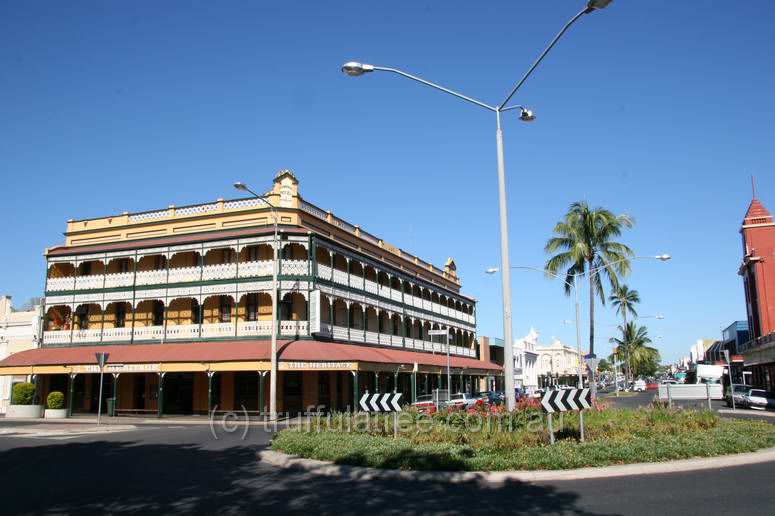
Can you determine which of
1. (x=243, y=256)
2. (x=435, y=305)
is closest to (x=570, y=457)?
(x=243, y=256)

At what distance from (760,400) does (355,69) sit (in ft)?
114

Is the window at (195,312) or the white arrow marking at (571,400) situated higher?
the window at (195,312)

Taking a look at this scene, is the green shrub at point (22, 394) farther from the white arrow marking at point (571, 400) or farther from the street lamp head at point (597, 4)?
the street lamp head at point (597, 4)

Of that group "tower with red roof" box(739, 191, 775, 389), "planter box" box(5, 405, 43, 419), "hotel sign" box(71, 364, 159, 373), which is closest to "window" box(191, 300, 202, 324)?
"hotel sign" box(71, 364, 159, 373)

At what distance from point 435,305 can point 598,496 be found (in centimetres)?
4469

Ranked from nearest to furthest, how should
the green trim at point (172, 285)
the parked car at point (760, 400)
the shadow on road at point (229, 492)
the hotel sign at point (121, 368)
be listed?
the shadow on road at point (229, 492)
the hotel sign at point (121, 368)
the green trim at point (172, 285)
the parked car at point (760, 400)

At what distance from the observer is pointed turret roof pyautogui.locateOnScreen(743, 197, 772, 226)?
190 ft

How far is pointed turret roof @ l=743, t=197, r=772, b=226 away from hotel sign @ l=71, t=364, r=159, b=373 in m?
52.1

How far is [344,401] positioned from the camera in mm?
39375

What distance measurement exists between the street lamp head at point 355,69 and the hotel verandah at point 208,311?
18676 millimetres

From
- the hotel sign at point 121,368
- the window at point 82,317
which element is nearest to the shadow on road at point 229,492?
the hotel sign at point 121,368

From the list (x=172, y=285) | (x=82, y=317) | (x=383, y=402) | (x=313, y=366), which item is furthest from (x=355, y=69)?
(x=82, y=317)

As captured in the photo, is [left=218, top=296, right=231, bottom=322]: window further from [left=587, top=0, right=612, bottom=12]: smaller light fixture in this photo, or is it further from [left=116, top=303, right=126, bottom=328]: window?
[left=587, top=0, right=612, bottom=12]: smaller light fixture

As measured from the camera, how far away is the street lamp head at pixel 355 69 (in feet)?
45.8
